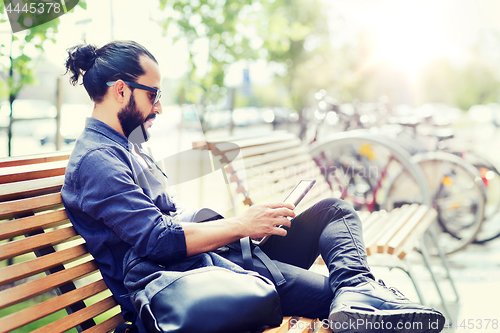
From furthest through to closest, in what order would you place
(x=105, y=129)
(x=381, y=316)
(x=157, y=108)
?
(x=157, y=108), (x=105, y=129), (x=381, y=316)

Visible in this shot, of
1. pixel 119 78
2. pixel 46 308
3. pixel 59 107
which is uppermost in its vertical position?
pixel 119 78

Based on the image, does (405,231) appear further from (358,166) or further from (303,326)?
(358,166)

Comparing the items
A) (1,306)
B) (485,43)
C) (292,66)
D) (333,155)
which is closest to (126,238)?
(1,306)

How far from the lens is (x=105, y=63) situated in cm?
204

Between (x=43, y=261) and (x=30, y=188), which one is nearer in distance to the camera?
(x=43, y=261)

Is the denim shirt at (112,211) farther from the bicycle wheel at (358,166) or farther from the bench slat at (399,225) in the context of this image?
the bicycle wheel at (358,166)

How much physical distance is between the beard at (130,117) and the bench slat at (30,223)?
0.46m

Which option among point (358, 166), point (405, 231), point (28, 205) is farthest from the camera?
point (358, 166)

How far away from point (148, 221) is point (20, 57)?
2475 millimetres

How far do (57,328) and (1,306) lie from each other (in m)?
0.23

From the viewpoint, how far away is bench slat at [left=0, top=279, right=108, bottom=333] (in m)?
1.49

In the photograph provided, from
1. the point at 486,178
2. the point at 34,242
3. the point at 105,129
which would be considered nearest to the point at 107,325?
the point at 34,242

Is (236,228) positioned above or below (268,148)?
below

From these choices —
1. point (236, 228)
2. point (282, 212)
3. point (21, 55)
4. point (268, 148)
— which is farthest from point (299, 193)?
point (21, 55)
